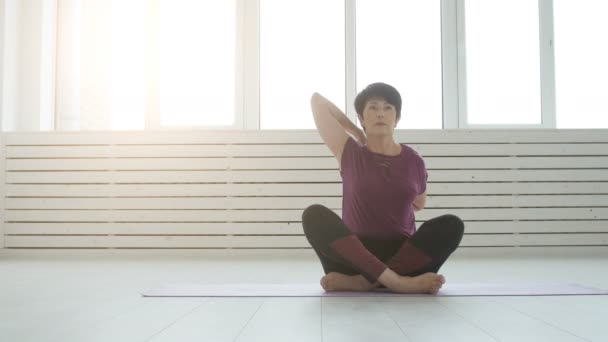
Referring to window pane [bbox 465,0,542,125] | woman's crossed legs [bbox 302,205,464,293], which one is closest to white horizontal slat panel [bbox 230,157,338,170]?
window pane [bbox 465,0,542,125]

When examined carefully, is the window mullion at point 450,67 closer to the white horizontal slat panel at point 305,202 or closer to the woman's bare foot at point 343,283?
the white horizontal slat panel at point 305,202

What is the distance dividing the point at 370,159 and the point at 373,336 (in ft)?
3.28

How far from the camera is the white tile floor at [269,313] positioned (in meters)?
1.39

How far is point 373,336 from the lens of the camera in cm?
135

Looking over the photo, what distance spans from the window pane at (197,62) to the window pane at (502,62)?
85.0 inches

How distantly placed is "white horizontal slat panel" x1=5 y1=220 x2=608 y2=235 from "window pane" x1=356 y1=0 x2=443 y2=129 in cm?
105

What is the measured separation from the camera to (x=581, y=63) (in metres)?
→ 4.80

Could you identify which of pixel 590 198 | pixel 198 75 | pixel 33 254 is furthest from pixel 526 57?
pixel 33 254

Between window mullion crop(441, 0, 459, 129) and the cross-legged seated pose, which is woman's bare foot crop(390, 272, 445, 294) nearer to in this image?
the cross-legged seated pose

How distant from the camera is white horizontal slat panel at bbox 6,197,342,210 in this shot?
434cm

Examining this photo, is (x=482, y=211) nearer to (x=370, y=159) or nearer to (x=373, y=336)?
(x=370, y=159)

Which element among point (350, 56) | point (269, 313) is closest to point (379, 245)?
point (269, 313)

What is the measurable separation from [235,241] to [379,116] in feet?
7.93

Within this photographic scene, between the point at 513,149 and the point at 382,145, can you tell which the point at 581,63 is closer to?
the point at 513,149
